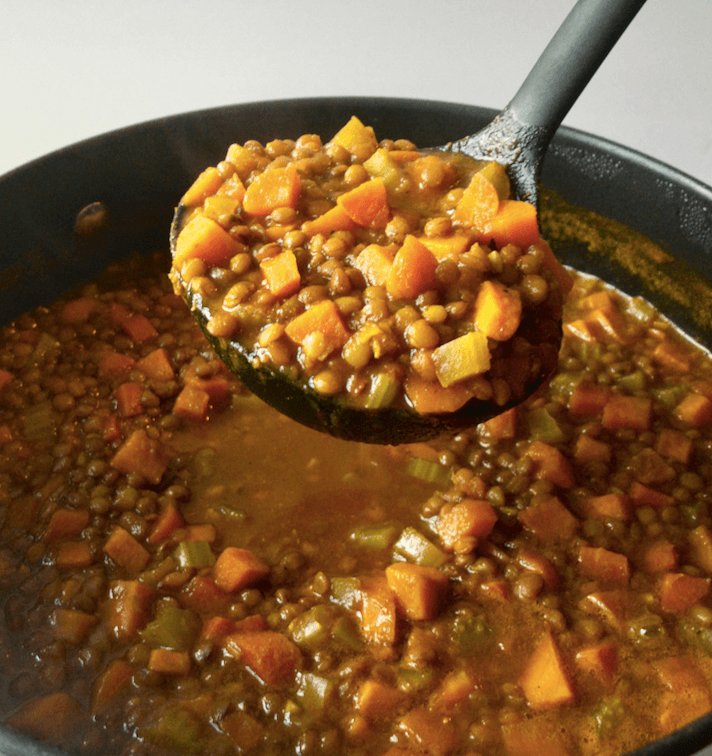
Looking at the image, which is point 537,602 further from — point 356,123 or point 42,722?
point 356,123

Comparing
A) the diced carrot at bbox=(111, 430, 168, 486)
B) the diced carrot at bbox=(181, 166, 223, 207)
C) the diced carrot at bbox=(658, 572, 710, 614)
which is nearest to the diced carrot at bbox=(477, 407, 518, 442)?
the diced carrot at bbox=(658, 572, 710, 614)

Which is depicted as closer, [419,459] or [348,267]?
[348,267]

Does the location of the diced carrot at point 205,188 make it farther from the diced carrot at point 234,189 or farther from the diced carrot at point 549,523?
the diced carrot at point 549,523

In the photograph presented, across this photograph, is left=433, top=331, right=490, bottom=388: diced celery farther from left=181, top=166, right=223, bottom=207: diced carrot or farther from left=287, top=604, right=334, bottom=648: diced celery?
left=181, top=166, right=223, bottom=207: diced carrot

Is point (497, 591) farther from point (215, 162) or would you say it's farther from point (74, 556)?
point (215, 162)

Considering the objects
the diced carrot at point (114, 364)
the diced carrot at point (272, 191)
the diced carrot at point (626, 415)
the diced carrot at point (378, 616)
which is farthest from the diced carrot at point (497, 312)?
the diced carrot at point (114, 364)

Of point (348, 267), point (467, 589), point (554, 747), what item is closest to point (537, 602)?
point (467, 589)
